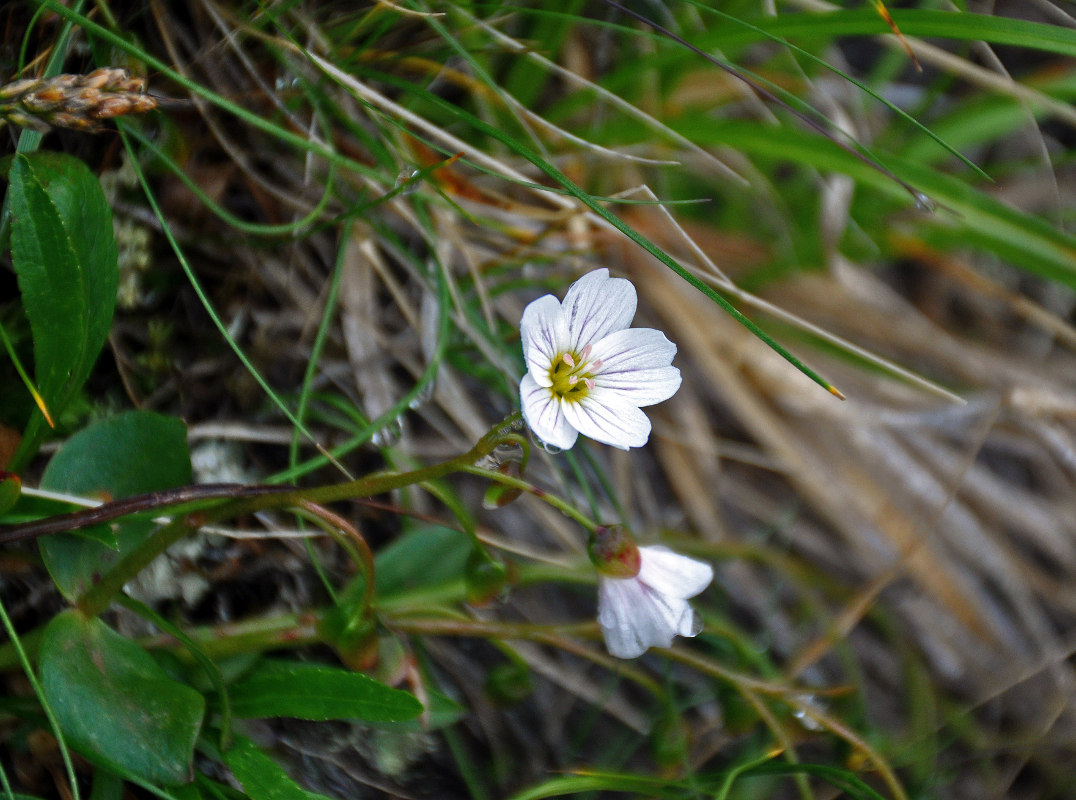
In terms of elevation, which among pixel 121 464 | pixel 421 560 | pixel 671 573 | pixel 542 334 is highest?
pixel 542 334

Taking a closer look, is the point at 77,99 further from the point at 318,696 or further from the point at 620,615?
the point at 620,615

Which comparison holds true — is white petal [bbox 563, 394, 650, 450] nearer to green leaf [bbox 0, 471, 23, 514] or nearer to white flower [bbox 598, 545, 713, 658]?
white flower [bbox 598, 545, 713, 658]

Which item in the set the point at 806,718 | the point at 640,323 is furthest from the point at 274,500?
the point at 640,323

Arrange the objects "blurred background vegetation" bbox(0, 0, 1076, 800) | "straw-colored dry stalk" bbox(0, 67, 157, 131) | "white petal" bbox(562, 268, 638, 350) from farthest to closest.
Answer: "blurred background vegetation" bbox(0, 0, 1076, 800)
"white petal" bbox(562, 268, 638, 350)
"straw-colored dry stalk" bbox(0, 67, 157, 131)

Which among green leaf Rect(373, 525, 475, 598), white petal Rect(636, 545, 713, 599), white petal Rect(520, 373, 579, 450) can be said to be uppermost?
white petal Rect(520, 373, 579, 450)

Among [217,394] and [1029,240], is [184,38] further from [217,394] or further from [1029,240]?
[1029,240]

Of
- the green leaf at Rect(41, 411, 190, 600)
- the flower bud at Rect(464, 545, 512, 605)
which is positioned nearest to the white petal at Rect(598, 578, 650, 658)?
the flower bud at Rect(464, 545, 512, 605)

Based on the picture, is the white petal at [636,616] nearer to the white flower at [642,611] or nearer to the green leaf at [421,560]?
the white flower at [642,611]

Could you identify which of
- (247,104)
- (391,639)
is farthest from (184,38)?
(391,639)
